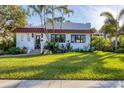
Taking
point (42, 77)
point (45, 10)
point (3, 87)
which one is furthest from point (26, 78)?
point (45, 10)

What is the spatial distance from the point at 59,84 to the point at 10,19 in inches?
Result: 834

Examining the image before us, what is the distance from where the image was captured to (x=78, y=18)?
36188mm

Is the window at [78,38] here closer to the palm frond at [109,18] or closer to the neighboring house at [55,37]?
the neighboring house at [55,37]

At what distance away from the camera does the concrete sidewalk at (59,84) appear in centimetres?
919

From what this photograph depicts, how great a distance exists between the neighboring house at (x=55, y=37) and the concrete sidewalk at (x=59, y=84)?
65.7ft

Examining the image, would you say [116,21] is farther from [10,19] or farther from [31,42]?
[10,19]

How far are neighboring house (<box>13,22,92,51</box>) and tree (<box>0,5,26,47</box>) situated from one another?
1007 mm

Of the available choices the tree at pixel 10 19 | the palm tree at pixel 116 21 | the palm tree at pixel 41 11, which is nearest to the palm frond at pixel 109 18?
the palm tree at pixel 116 21

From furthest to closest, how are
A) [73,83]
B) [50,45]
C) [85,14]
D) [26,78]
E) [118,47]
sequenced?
[85,14], [118,47], [50,45], [26,78], [73,83]

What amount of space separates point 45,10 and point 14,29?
13.2ft

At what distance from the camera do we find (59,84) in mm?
9555

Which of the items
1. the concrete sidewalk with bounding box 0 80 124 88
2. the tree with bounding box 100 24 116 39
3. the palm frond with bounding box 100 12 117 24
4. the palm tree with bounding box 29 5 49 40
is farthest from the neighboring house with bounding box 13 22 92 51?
the concrete sidewalk with bounding box 0 80 124 88

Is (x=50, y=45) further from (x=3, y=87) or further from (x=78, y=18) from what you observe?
(x=3, y=87)

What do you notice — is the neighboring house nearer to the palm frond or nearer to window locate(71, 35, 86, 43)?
window locate(71, 35, 86, 43)
